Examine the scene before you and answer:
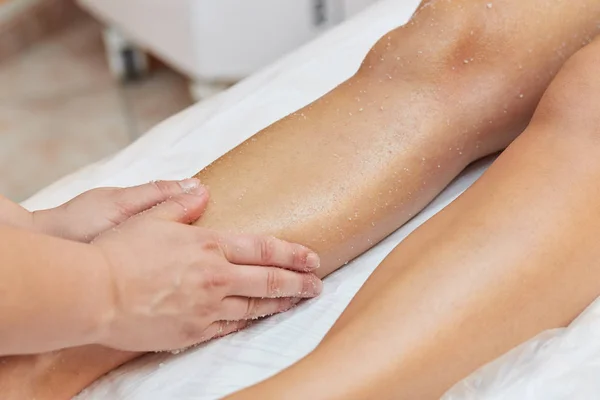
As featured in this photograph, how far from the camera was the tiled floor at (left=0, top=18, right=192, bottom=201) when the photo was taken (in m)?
A: 1.78

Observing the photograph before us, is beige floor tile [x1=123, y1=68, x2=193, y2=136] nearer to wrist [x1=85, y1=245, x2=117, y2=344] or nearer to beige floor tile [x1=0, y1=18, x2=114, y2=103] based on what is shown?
beige floor tile [x1=0, y1=18, x2=114, y2=103]

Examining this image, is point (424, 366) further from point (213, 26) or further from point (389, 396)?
point (213, 26)

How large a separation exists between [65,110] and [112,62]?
0.58 feet

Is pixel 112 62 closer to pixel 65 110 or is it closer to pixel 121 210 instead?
pixel 65 110

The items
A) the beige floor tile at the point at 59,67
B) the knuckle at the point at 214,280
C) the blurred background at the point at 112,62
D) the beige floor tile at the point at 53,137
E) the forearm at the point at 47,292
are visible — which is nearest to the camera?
the forearm at the point at 47,292

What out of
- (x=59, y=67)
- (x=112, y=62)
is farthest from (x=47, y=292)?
(x=59, y=67)

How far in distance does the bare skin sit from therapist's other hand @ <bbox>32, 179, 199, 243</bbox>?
196 millimetres

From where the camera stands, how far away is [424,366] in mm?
548

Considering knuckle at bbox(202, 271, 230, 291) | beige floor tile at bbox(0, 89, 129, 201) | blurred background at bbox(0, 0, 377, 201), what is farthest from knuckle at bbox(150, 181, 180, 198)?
beige floor tile at bbox(0, 89, 129, 201)

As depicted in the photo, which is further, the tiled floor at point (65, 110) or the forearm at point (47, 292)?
the tiled floor at point (65, 110)

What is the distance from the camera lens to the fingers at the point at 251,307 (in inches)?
24.8

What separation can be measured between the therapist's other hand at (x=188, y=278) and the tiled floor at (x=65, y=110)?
1.19 meters

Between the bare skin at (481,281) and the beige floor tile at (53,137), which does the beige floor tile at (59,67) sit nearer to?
the beige floor tile at (53,137)

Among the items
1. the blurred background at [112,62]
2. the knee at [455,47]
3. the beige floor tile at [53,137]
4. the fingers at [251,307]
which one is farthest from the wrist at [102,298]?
the beige floor tile at [53,137]
